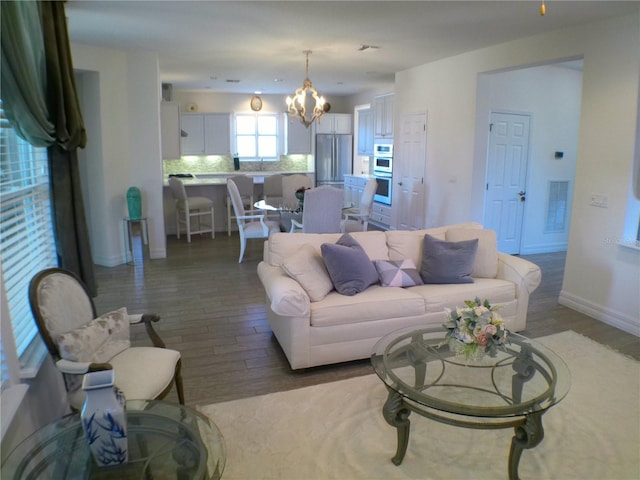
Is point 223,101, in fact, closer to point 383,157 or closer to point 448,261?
point 383,157

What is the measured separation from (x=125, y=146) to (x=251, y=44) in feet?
6.92

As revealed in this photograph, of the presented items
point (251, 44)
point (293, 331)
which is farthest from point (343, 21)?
point (293, 331)

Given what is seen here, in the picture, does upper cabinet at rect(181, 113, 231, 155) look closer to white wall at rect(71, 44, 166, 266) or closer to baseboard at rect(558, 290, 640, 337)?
white wall at rect(71, 44, 166, 266)

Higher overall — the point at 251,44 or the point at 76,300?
the point at 251,44

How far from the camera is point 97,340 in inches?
96.0

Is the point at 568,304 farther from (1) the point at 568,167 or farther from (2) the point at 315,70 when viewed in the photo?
(2) the point at 315,70

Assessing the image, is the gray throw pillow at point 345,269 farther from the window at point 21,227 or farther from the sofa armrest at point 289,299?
the window at point 21,227

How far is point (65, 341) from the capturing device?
2.25m

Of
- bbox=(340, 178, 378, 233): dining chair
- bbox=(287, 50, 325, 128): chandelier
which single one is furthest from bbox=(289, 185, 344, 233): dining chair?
bbox=(287, 50, 325, 128): chandelier

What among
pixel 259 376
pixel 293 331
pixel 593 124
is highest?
pixel 593 124

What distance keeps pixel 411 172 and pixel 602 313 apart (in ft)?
11.8

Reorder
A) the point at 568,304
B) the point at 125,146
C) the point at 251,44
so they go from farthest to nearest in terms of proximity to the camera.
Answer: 1. the point at 125,146
2. the point at 251,44
3. the point at 568,304

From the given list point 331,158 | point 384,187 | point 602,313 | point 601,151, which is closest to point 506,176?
point 601,151

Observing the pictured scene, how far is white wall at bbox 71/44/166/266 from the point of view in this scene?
5766mm
